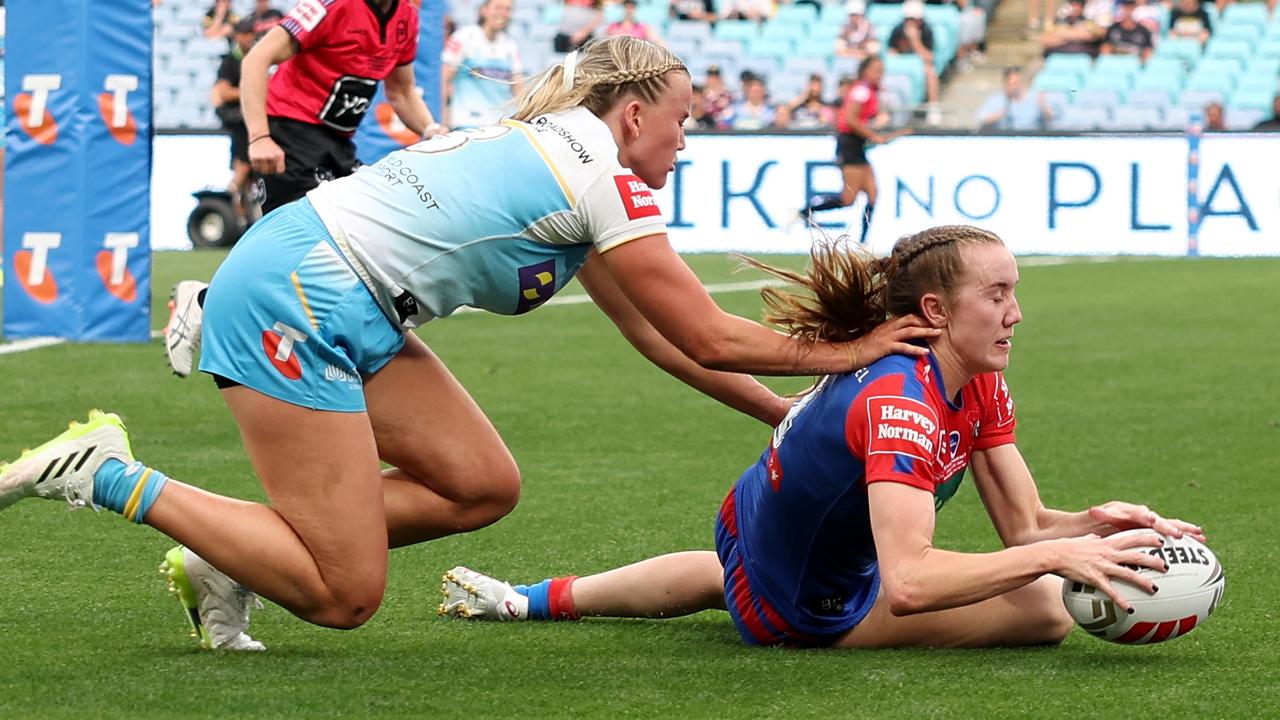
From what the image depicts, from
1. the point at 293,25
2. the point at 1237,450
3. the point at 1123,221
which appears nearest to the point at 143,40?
the point at 293,25

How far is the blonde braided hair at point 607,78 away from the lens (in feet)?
13.8

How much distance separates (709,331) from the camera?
4.12 metres

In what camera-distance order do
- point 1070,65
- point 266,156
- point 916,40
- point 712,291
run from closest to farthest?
point 266,156, point 712,291, point 1070,65, point 916,40

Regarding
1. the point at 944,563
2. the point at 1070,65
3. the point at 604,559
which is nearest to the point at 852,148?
the point at 1070,65

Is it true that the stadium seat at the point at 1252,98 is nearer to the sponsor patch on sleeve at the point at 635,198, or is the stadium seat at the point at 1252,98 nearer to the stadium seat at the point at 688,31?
the stadium seat at the point at 688,31

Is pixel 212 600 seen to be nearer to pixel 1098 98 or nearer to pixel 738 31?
pixel 1098 98

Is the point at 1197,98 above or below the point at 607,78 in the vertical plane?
below

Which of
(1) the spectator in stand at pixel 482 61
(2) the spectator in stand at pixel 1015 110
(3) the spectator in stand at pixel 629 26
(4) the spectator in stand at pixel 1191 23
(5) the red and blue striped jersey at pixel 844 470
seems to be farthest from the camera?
(4) the spectator in stand at pixel 1191 23

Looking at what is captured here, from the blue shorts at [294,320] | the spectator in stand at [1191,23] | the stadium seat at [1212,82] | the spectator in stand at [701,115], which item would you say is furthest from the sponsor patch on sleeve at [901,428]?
the spectator in stand at [1191,23]

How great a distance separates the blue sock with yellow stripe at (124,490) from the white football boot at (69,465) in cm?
2

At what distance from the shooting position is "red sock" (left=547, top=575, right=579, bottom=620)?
4809mm

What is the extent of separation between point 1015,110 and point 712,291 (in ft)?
19.9

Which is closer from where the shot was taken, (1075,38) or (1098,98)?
(1098,98)

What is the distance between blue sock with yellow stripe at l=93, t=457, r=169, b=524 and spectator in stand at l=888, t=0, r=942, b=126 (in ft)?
62.8
